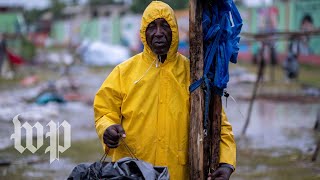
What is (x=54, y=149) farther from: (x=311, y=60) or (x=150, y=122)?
(x=311, y=60)

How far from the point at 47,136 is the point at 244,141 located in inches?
139

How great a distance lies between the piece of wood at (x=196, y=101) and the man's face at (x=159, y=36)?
15 centimetres

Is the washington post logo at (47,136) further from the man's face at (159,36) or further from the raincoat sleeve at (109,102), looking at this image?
the man's face at (159,36)

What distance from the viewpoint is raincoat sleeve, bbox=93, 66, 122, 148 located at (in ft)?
10.7

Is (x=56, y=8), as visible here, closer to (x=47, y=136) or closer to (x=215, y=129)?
(x=47, y=136)

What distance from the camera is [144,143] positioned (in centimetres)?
325

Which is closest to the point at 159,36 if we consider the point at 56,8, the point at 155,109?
the point at 155,109

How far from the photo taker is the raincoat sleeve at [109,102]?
325 centimetres

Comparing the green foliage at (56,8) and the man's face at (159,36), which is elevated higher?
the man's face at (159,36)

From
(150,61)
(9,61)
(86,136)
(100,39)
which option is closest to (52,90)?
(86,136)

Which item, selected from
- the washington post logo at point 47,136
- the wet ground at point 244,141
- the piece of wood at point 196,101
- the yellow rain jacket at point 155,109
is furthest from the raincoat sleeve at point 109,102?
the washington post logo at point 47,136

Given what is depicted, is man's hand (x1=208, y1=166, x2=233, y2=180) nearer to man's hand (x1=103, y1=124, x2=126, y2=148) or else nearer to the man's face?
man's hand (x1=103, y1=124, x2=126, y2=148)

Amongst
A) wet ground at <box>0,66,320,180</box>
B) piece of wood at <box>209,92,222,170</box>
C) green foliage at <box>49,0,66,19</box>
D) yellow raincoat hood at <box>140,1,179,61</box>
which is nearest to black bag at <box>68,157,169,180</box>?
piece of wood at <box>209,92,222,170</box>

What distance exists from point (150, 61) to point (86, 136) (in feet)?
24.0
